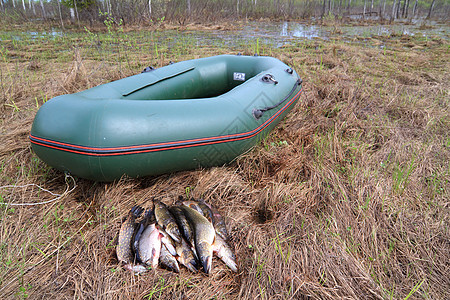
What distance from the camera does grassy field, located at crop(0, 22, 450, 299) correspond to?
173 centimetres

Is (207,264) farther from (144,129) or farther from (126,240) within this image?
(144,129)

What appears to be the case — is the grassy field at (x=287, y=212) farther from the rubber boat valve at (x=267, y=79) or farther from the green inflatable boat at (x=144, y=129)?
the rubber boat valve at (x=267, y=79)

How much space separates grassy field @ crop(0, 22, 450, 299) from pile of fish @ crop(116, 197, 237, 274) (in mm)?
81

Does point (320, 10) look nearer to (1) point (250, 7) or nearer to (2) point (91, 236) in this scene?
(1) point (250, 7)

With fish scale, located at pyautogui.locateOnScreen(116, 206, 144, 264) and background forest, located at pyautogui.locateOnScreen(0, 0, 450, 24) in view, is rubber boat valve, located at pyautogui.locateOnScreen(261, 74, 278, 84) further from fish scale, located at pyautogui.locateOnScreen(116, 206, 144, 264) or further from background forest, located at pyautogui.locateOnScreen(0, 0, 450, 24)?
background forest, located at pyautogui.locateOnScreen(0, 0, 450, 24)

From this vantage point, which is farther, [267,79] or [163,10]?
[163,10]

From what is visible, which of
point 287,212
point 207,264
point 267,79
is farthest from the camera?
point 267,79

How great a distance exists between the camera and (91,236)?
6.63 feet

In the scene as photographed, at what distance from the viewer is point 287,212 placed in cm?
221

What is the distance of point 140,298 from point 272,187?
129cm

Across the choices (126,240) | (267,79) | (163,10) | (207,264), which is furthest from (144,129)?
(163,10)

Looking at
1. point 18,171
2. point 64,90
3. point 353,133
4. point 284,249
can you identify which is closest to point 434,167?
point 353,133

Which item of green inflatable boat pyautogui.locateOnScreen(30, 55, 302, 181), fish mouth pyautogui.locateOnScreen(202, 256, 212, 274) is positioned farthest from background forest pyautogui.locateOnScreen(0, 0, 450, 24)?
fish mouth pyautogui.locateOnScreen(202, 256, 212, 274)

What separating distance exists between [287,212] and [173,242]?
2.91 feet
